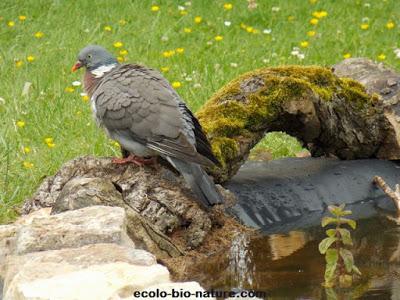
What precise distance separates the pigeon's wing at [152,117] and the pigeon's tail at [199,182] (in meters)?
0.09

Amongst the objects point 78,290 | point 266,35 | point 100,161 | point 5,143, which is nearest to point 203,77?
point 266,35

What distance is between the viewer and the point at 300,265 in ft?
17.8

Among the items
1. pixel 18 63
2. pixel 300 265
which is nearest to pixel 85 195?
pixel 300 265

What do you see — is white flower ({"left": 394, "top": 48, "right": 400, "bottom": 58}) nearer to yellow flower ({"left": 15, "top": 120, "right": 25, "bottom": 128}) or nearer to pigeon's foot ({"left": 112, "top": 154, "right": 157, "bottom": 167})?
yellow flower ({"left": 15, "top": 120, "right": 25, "bottom": 128})

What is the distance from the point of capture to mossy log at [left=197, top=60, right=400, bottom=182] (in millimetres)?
6105

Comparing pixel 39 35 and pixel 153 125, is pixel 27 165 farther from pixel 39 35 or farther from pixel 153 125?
pixel 39 35

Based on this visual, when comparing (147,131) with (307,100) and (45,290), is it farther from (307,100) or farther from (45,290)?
(45,290)

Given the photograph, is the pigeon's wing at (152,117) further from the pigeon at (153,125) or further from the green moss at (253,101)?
the green moss at (253,101)

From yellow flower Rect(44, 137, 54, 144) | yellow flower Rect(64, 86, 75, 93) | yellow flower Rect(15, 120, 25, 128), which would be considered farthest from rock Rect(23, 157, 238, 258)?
yellow flower Rect(64, 86, 75, 93)

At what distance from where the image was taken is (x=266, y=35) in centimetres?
998

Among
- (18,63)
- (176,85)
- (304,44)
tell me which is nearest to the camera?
(176,85)

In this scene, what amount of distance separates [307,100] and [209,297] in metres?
2.56

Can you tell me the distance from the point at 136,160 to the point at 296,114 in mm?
1076

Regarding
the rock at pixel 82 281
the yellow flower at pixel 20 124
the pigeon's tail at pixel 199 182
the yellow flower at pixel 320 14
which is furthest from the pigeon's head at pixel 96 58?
the yellow flower at pixel 320 14
